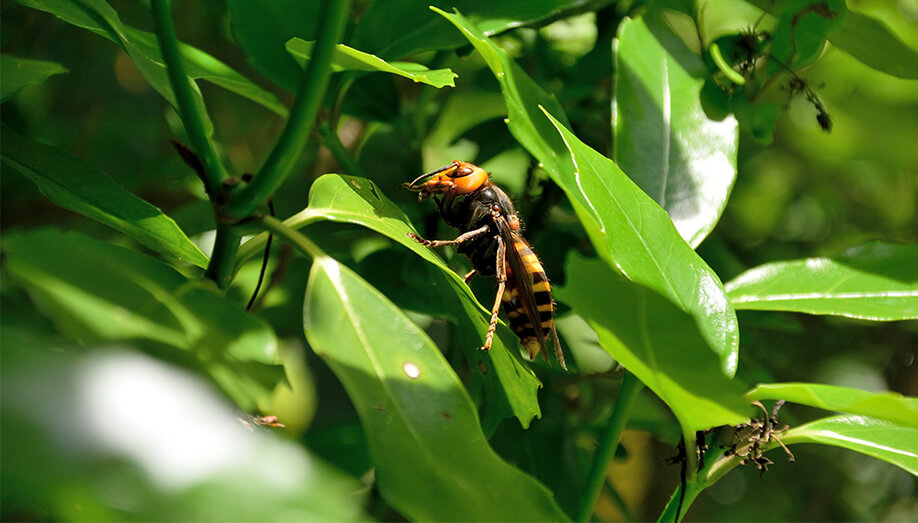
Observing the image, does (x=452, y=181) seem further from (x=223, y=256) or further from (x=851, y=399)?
(x=851, y=399)

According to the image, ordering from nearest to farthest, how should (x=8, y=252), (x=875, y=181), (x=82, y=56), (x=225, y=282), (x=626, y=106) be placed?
(x=8, y=252) < (x=225, y=282) < (x=626, y=106) < (x=82, y=56) < (x=875, y=181)

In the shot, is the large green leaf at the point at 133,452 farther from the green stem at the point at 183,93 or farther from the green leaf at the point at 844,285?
the green leaf at the point at 844,285

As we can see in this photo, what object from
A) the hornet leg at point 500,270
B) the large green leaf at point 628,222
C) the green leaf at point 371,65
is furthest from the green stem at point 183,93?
the hornet leg at point 500,270

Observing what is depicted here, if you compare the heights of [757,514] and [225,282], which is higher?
[757,514]

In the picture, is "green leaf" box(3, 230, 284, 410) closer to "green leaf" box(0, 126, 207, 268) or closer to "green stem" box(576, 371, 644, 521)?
"green leaf" box(0, 126, 207, 268)

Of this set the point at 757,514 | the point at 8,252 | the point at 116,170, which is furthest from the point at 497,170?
the point at 757,514

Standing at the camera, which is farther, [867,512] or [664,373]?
[867,512]

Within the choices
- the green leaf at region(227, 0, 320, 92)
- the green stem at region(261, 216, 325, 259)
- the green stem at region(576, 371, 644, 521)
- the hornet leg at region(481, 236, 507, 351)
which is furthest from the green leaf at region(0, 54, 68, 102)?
the green stem at region(576, 371, 644, 521)

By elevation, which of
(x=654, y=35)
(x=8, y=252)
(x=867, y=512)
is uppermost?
(x=867, y=512)

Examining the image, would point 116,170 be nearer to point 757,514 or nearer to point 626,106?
point 626,106
